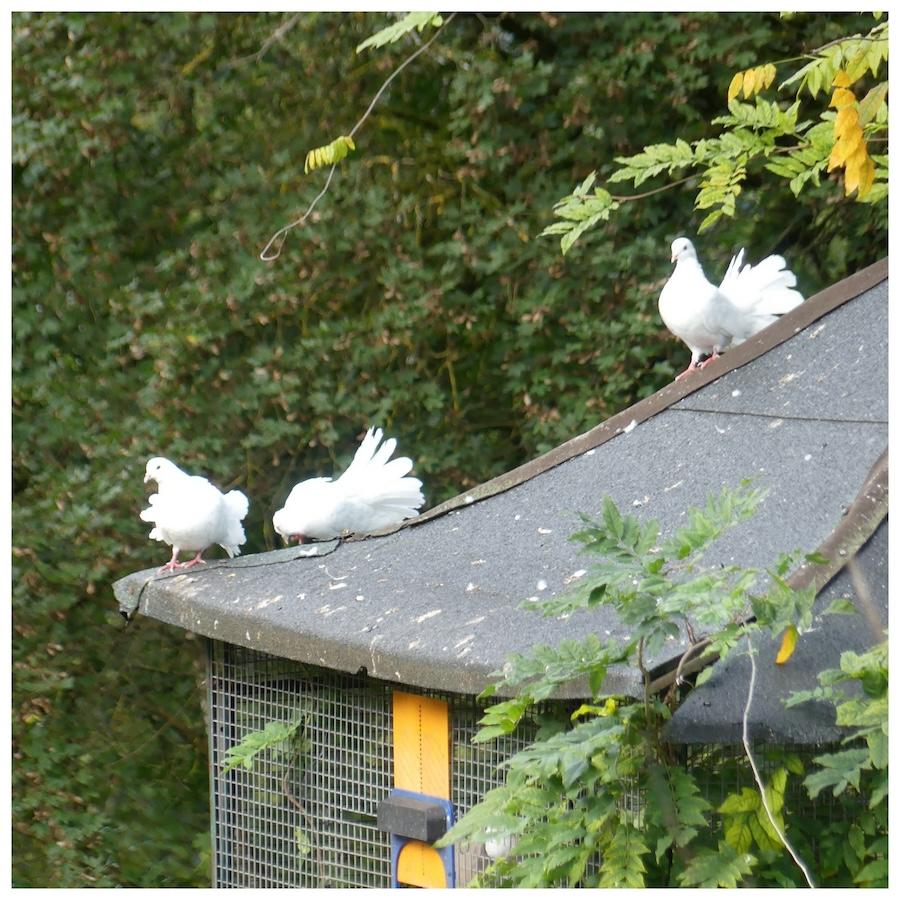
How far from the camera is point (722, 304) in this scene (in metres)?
3.71

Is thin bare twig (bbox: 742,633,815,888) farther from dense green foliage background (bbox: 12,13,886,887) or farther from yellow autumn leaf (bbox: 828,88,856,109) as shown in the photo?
dense green foliage background (bbox: 12,13,886,887)

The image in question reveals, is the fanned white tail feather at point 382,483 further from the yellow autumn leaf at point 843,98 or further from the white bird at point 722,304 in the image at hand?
the yellow autumn leaf at point 843,98

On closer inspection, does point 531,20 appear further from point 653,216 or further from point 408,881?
point 408,881

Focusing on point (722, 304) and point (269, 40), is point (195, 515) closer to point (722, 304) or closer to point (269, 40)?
point (722, 304)

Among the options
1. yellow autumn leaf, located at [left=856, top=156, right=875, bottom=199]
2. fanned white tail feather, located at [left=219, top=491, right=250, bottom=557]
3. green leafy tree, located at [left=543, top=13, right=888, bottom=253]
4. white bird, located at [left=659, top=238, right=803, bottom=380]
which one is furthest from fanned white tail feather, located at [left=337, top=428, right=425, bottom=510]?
yellow autumn leaf, located at [left=856, top=156, right=875, bottom=199]

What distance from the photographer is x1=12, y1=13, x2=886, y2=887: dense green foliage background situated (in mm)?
5289

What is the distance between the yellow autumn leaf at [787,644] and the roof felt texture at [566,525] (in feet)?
0.52

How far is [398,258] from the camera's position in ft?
18.2

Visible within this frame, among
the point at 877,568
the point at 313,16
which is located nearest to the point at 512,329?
the point at 313,16

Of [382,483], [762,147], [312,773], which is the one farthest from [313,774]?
[762,147]

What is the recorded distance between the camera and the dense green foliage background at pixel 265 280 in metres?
5.29

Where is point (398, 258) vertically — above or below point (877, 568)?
above

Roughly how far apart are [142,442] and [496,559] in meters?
2.76

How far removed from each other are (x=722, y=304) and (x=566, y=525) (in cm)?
113
